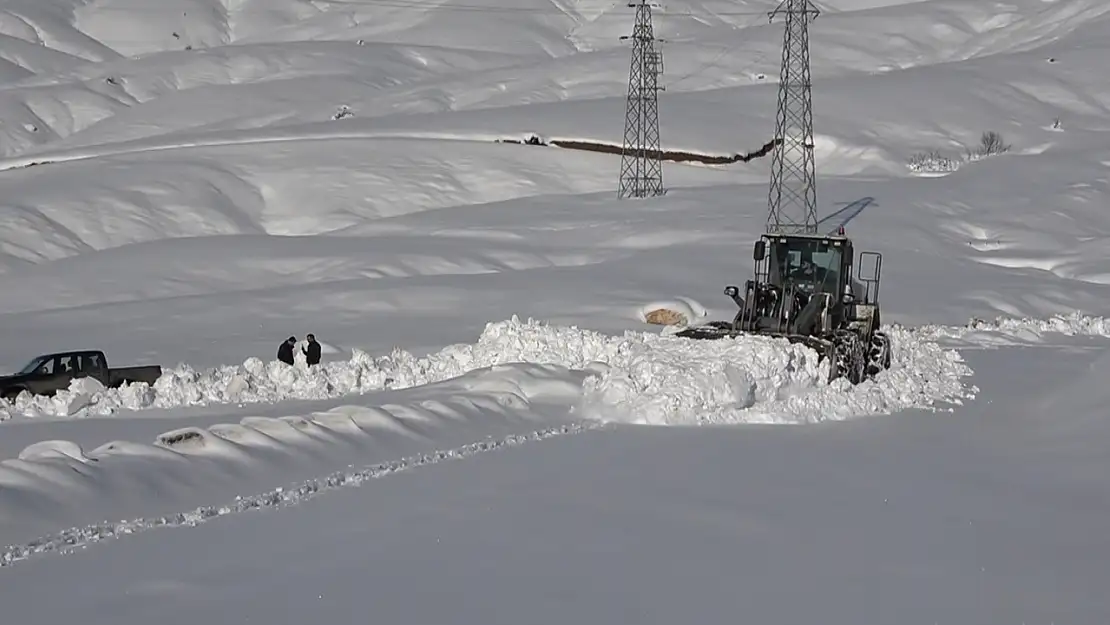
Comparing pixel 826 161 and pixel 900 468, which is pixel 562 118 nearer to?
pixel 826 161

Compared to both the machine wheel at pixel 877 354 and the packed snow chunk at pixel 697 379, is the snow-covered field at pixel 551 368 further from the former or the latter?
the machine wheel at pixel 877 354

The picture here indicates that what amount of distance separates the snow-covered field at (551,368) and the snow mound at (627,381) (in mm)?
52

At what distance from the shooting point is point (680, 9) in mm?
95750

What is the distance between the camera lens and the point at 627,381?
1566 centimetres

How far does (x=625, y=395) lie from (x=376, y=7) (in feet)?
295

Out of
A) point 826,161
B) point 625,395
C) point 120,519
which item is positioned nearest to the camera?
point 120,519

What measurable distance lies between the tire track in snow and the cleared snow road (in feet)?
0.60

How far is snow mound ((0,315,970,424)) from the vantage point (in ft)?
50.6

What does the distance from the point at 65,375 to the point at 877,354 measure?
35.7 ft

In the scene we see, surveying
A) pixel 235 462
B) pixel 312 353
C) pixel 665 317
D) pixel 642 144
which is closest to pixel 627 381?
pixel 312 353

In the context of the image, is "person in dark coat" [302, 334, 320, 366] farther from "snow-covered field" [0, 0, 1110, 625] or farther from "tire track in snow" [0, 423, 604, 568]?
"tire track in snow" [0, 423, 604, 568]

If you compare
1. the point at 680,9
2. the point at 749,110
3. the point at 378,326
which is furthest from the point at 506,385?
the point at 680,9

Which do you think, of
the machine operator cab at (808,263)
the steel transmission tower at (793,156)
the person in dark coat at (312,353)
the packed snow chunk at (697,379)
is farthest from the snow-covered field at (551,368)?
the machine operator cab at (808,263)

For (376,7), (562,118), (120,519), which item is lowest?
(120,519)
